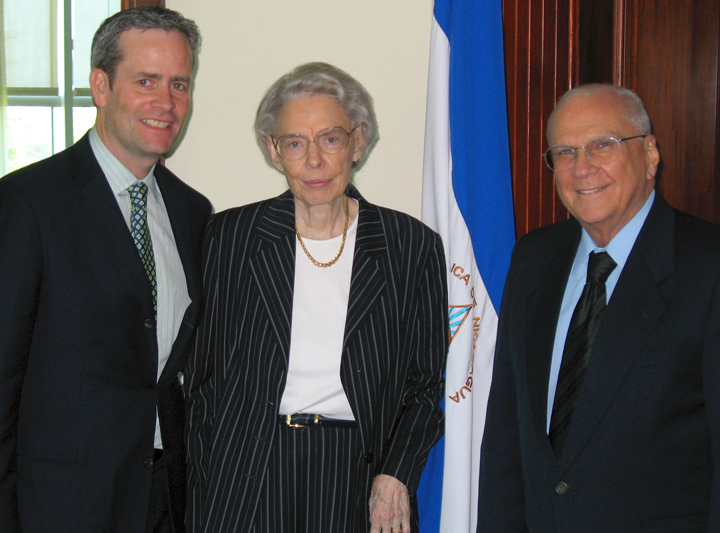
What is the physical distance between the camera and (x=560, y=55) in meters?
2.66

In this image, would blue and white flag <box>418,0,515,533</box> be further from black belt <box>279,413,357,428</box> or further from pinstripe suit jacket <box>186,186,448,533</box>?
black belt <box>279,413,357,428</box>

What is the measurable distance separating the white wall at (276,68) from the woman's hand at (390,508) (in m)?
1.35

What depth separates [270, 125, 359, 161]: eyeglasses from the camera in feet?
5.96

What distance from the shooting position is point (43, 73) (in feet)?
8.37

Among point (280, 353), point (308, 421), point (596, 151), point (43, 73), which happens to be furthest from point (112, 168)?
point (596, 151)

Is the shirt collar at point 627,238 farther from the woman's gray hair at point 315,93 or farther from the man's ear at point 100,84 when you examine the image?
the man's ear at point 100,84

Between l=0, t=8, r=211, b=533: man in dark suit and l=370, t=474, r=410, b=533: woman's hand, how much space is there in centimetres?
57

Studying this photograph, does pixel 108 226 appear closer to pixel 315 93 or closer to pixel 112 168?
pixel 112 168

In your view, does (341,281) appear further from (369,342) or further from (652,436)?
(652,436)

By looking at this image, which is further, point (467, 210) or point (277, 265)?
point (467, 210)

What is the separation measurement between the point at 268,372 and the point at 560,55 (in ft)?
6.05

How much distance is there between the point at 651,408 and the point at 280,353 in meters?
0.91

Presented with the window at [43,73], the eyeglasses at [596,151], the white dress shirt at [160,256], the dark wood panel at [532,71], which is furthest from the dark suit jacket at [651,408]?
the window at [43,73]

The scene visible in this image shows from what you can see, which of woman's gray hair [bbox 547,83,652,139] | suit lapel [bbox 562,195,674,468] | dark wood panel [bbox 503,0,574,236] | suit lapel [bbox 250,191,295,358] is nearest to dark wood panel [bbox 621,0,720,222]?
dark wood panel [bbox 503,0,574,236]
